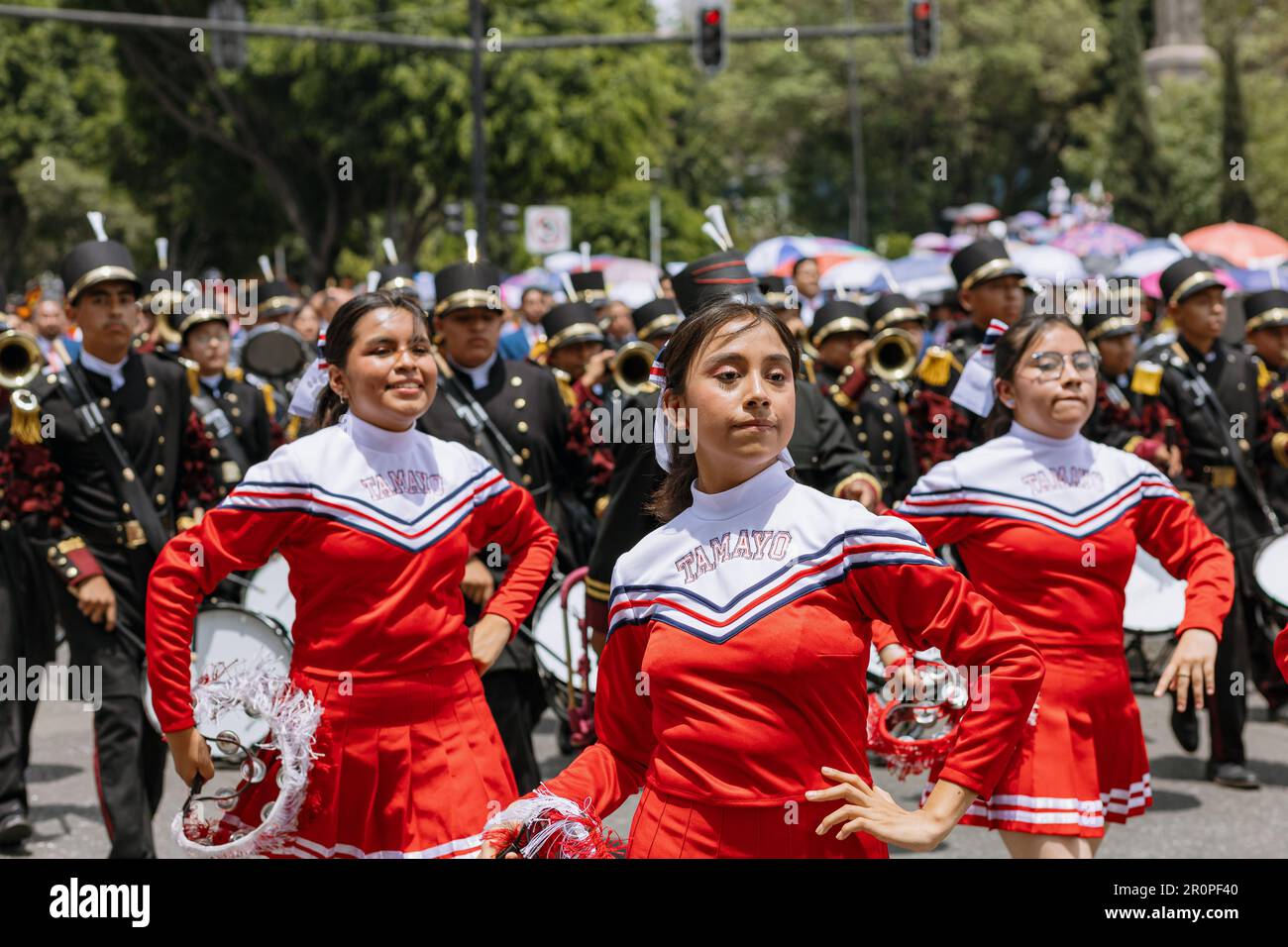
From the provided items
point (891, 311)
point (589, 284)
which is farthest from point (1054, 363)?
point (589, 284)

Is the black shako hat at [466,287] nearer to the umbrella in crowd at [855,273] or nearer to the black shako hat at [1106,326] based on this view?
the black shako hat at [1106,326]

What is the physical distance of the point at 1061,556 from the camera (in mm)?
5297

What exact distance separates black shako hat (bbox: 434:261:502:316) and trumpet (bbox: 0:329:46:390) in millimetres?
1607

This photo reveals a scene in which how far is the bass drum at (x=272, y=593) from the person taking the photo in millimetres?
8219

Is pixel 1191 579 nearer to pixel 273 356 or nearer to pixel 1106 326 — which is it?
pixel 1106 326

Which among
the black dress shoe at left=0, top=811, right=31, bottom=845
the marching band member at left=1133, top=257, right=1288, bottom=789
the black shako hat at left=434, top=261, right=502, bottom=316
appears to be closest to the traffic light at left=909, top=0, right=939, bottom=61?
the marching band member at left=1133, top=257, right=1288, bottom=789

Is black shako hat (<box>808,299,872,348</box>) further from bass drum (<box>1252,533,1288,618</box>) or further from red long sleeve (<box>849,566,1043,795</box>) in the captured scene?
red long sleeve (<box>849,566,1043,795</box>)

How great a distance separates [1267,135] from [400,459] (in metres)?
46.4

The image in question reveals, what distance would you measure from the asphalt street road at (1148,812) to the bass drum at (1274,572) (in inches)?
34.4

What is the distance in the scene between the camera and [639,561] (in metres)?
3.56

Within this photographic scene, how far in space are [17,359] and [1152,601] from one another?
5.08 m

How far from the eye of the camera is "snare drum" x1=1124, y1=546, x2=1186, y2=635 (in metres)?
8.48

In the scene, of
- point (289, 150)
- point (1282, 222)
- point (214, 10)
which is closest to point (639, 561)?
point (214, 10)

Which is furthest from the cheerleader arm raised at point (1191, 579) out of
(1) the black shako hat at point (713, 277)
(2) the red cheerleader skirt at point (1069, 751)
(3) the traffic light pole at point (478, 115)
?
(3) the traffic light pole at point (478, 115)
